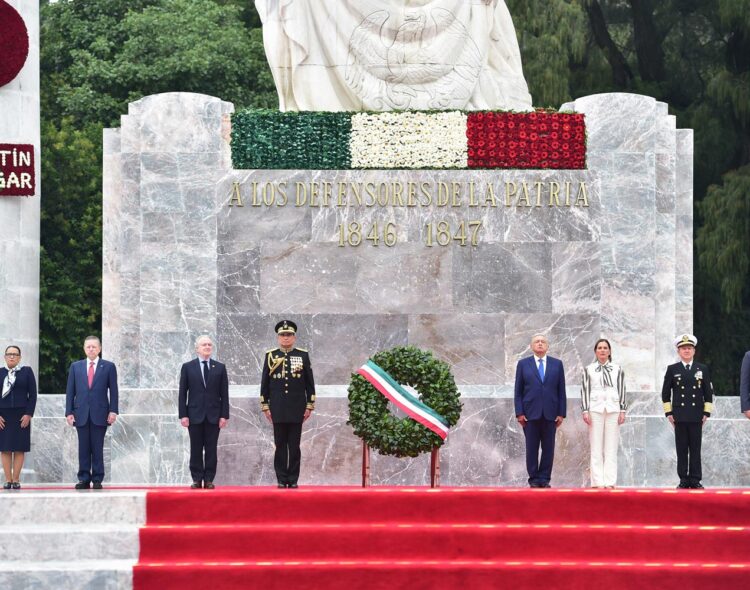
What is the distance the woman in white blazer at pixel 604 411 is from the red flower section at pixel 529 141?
5.11 metres

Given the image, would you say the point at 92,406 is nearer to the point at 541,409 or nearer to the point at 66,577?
the point at 66,577

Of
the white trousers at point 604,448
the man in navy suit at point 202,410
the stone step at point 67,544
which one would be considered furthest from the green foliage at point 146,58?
the stone step at point 67,544

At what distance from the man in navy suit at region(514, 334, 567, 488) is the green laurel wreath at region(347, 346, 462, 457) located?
0.79 metres

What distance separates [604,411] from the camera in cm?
1750

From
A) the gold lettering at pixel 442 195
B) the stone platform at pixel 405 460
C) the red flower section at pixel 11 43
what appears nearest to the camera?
the stone platform at pixel 405 460

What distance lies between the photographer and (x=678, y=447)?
57.7 ft

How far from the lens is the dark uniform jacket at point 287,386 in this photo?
17.0 metres

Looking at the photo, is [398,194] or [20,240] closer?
[398,194]

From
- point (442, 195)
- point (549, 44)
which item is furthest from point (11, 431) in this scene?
point (549, 44)

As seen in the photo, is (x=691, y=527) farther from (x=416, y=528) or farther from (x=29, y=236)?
(x=29, y=236)

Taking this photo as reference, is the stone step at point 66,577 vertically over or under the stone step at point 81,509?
under

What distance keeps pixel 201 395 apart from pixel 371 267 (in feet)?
16.1

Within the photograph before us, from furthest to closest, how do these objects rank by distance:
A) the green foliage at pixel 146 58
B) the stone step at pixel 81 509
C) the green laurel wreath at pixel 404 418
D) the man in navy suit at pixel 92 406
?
the green foliage at pixel 146 58 < the man in navy suit at pixel 92 406 < the green laurel wreath at pixel 404 418 < the stone step at pixel 81 509

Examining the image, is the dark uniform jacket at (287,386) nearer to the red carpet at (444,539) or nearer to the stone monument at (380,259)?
the red carpet at (444,539)
